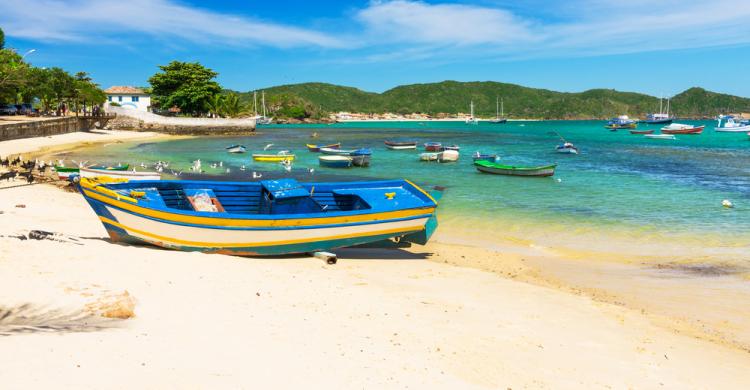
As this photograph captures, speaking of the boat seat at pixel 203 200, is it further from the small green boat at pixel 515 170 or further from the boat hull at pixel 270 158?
the boat hull at pixel 270 158

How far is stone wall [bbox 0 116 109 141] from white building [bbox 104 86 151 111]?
28.7m

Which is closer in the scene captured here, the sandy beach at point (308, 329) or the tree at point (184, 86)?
the sandy beach at point (308, 329)

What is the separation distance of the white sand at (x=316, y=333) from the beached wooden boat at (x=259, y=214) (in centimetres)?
56

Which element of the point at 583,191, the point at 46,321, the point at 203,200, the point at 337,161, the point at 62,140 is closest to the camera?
the point at 46,321

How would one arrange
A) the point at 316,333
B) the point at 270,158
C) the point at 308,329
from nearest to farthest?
the point at 316,333 < the point at 308,329 < the point at 270,158

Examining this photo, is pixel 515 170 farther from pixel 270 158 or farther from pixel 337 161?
pixel 270 158

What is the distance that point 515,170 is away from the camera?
118 feet

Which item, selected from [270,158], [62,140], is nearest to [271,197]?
[270,158]

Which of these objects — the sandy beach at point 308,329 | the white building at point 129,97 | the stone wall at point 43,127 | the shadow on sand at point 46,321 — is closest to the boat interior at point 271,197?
the sandy beach at point 308,329

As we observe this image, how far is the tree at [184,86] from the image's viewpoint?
92.8 m

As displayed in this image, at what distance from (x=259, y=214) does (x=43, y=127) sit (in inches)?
1987

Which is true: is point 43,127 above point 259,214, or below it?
above

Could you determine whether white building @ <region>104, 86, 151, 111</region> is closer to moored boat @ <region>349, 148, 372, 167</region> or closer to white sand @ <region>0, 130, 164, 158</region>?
white sand @ <region>0, 130, 164, 158</region>

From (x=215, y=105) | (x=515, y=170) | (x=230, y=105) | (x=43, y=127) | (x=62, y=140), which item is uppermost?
(x=230, y=105)
